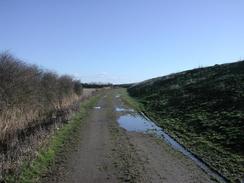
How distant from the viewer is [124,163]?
41.5 ft

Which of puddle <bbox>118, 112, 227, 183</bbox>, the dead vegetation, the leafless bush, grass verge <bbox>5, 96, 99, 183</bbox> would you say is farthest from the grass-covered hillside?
the leafless bush

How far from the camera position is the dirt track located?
35.6 ft

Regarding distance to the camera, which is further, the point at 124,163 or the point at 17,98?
the point at 17,98

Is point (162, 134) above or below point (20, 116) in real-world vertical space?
below

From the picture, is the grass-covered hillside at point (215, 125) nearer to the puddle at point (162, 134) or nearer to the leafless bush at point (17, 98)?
the puddle at point (162, 134)

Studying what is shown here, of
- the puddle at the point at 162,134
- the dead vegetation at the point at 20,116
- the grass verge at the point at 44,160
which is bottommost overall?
the puddle at the point at 162,134

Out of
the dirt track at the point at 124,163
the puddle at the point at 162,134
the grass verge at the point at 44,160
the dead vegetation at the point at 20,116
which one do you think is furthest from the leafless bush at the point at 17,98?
the puddle at the point at 162,134

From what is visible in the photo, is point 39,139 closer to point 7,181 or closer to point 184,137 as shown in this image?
point 7,181

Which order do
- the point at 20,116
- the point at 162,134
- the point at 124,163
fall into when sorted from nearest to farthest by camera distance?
the point at 124,163
the point at 162,134
the point at 20,116

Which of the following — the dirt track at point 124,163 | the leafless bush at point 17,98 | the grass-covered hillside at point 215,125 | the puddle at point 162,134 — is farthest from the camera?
the leafless bush at point 17,98

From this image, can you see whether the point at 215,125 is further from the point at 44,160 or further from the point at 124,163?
the point at 44,160

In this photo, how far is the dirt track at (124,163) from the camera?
10.8 metres

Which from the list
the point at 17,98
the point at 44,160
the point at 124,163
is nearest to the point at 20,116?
the point at 17,98

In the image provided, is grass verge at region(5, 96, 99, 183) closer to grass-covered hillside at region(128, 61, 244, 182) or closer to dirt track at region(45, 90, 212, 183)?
dirt track at region(45, 90, 212, 183)
